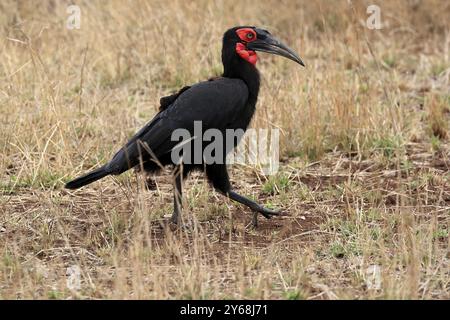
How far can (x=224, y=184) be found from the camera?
16.4 feet

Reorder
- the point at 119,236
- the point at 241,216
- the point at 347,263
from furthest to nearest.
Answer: the point at 241,216 < the point at 119,236 < the point at 347,263

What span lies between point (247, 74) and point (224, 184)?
0.66m

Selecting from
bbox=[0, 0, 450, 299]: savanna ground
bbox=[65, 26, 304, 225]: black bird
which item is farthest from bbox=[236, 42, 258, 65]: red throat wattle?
bbox=[0, 0, 450, 299]: savanna ground

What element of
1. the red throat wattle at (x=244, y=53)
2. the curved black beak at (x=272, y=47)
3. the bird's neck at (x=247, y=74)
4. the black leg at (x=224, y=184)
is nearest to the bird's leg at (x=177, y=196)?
the black leg at (x=224, y=184)

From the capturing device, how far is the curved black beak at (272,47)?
17.2ft

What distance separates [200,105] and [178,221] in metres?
0.68

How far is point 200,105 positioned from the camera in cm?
491

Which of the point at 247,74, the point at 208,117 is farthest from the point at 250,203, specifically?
the point at 247,74

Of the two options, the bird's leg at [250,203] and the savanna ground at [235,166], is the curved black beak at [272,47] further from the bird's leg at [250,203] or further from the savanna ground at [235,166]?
the bird's leg at [250,203]

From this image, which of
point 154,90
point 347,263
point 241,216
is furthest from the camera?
point 154,90

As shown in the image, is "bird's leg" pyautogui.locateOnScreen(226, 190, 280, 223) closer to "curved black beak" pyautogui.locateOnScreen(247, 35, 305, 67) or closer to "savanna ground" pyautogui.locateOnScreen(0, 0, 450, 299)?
"savanna ground" pyautogui.locateOnScreen(0, 0, 450, 299)

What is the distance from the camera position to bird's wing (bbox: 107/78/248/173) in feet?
15.8
